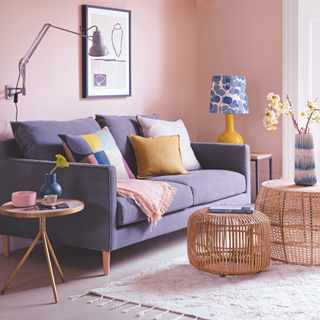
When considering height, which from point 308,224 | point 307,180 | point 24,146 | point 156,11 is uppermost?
point 156,11

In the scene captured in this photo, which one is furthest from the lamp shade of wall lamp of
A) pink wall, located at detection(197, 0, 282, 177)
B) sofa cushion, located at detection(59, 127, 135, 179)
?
sofa cushion, located at detection(59, 127, 135, 179)

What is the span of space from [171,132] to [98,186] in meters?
1.52

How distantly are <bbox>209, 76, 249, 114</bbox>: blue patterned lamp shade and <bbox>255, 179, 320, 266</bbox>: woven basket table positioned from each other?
1808mm

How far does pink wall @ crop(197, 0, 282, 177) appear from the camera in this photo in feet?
17.1

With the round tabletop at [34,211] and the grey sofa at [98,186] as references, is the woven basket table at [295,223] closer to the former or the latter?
the grey sofa at [98,186]

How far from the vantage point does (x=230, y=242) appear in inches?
112

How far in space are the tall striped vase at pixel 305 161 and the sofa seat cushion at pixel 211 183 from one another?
0.76m

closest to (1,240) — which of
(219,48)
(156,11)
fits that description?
(156,11)

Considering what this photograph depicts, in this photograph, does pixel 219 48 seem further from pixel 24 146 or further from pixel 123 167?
pixel 24 146

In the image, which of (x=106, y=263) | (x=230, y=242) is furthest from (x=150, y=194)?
(x=230, y=242)

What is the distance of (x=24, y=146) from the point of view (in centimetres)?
343

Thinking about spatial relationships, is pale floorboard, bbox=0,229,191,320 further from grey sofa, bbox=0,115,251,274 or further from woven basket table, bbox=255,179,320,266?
woven basket table, bbox=255,179,320,266

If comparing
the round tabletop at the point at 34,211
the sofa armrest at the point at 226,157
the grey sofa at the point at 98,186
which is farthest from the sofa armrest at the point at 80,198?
the sofa armrest at the point at 226,157

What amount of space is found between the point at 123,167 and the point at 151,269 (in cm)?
86
